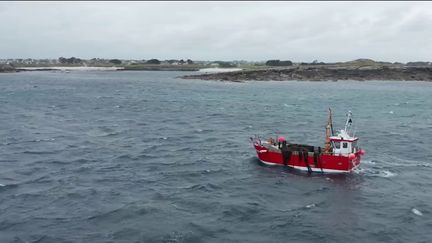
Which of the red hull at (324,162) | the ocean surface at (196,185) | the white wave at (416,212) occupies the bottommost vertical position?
the white wave at (416,212)

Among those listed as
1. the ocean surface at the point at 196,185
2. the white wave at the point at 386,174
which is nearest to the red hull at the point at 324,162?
the ocean surface at the point at 196,185

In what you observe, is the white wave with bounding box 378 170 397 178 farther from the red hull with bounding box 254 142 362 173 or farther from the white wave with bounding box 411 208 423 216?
the white wave with bounding box 411 208 423 216

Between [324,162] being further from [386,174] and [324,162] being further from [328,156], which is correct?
[386,174]

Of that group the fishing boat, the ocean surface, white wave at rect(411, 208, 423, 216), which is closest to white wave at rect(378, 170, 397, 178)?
the ocean surface

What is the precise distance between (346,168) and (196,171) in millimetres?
14679

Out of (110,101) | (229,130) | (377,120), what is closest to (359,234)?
(229,130)

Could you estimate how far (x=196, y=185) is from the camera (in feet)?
139

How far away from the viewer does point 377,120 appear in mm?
85438

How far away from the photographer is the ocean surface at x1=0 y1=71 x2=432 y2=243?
1281 inches

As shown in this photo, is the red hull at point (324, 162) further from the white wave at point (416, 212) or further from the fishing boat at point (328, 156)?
the white wave at point (416, 212)

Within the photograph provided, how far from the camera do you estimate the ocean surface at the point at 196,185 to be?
32.5 metres

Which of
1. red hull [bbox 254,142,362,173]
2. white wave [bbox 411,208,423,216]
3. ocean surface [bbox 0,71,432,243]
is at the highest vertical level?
red hull [bbox 254,142,362,173]

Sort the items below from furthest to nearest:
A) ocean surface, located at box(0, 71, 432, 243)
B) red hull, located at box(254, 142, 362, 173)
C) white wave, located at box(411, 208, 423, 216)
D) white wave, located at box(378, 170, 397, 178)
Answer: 1. white wave, located at box(378, 170, 397, 178)
2. red hull, located at box(254, 142, 362, 173)
3. white wave, located at box(411, 208, 423, 216)
4. ocean surface, located at box(0, 71, 432, 243)

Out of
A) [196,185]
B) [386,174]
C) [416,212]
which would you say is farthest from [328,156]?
[196,185]
